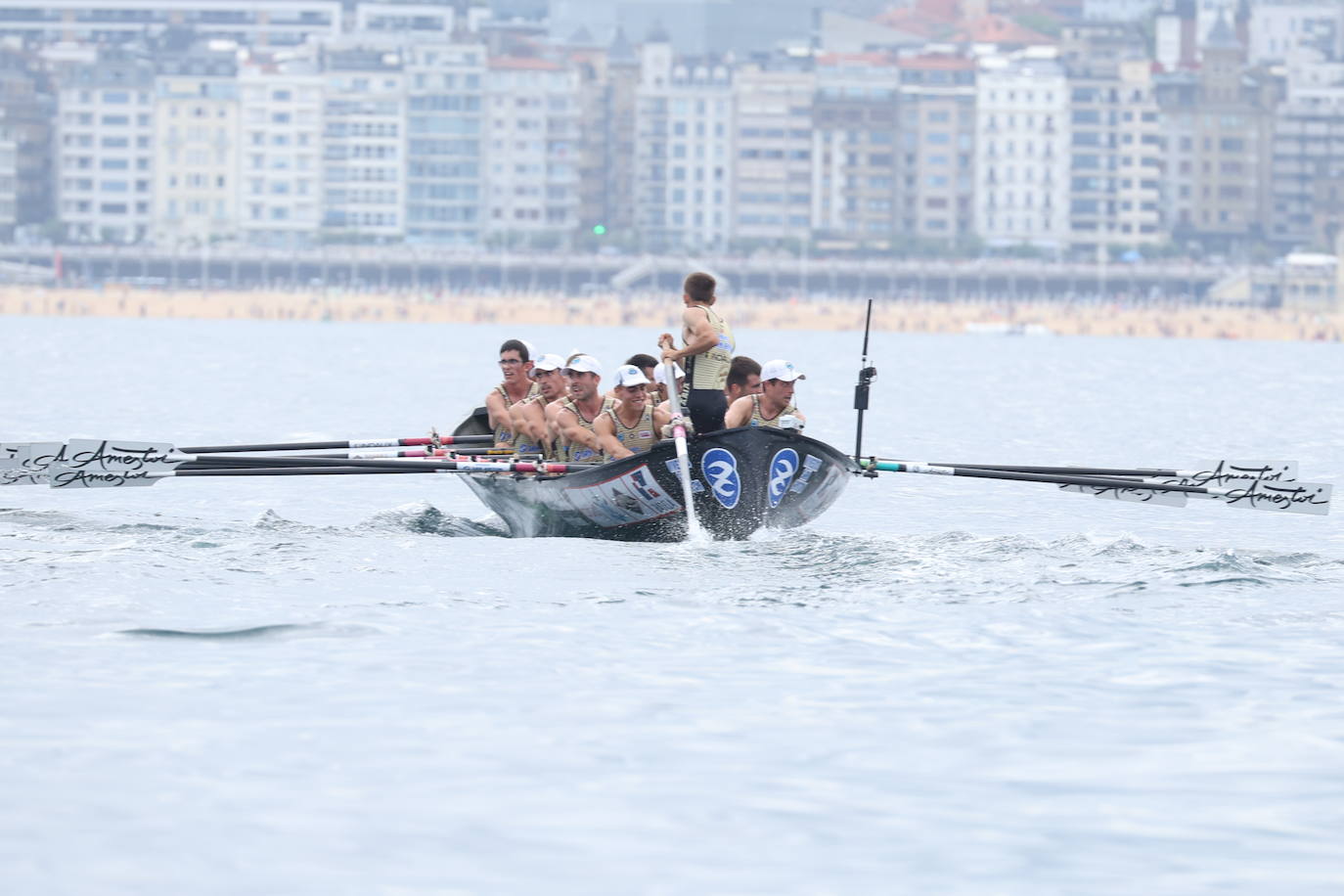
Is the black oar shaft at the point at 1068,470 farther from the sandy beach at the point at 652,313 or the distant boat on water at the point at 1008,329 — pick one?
the distant boat on water at the point at 1008,329

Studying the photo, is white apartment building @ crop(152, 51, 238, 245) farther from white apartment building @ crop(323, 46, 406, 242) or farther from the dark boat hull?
the dark boat hull

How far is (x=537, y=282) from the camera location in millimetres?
174125

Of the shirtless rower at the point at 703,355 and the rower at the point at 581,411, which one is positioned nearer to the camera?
the shirtless rower at the point at 703,355

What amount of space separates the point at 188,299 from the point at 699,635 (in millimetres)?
150364

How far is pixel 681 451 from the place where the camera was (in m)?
20.1

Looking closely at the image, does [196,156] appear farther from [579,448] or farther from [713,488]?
[713,488]

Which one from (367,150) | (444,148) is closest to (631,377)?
(444,148)

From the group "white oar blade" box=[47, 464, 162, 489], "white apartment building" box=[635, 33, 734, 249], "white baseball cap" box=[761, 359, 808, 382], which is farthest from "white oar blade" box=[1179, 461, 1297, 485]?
"white apartment building" box=[635, 33, 734, 249]

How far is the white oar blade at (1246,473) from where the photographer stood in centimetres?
2208

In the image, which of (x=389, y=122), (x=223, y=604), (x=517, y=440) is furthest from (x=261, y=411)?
(x=389, y=122)

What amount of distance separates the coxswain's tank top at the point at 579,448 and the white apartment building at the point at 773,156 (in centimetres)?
16201

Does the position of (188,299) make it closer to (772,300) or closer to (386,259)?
(386,259)

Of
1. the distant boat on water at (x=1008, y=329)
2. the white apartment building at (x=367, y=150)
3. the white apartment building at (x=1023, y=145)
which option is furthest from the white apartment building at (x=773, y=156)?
the distant boat on water at (x=1008, y=329)

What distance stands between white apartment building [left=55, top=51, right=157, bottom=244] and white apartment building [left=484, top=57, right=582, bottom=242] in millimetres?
25680
